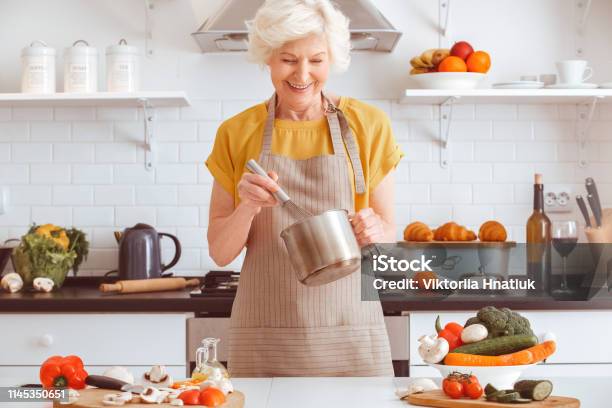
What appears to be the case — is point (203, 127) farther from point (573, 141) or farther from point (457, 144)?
point (573, 141)

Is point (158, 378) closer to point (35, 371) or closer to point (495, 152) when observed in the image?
point (35, 371)

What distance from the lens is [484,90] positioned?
11.4ft

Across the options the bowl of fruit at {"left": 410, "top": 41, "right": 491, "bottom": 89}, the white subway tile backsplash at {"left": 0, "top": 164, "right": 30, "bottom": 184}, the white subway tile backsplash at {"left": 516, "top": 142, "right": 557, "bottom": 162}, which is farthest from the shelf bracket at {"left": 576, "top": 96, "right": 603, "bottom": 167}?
the white subway tile backsplash at {"left": 0, "top": 164, "right": 30, "bottom": 184}

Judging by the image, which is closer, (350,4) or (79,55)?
(350,4)

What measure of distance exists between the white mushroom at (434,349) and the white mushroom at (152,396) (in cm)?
54

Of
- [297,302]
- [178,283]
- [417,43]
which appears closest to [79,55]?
[178,283]

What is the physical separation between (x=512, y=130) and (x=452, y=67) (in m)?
0.46

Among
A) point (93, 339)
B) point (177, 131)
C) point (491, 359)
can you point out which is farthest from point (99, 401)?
point (177, 131)

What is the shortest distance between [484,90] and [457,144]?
0.36 meters

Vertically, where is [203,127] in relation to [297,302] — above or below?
above

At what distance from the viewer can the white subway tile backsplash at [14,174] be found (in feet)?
12.5

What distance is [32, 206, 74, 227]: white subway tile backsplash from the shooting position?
379 cm

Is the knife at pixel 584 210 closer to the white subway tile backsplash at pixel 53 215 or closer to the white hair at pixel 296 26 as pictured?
the white hair at pixel 296 26

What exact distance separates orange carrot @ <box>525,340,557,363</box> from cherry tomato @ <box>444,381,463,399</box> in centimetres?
21
